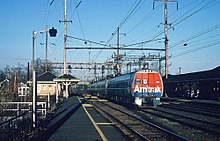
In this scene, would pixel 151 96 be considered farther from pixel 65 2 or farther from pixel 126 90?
pixel 65 2

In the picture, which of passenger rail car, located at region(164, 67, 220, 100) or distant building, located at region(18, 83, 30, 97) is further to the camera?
passenger rail car, located at region(164, 67, 220, 100)

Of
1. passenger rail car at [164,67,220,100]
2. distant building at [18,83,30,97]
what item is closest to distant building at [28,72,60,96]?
passenger rail car at [164,67,220,100]

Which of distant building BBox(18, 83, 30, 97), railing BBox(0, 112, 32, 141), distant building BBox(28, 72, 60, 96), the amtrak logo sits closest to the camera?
railing BBox(0, 112, 32, 141)

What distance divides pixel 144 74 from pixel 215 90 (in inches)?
575

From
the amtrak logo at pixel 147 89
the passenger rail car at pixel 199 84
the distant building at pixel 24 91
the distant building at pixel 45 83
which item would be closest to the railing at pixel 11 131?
the amtrak logo at pixel 147 89

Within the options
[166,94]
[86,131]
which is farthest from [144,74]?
[166,94]

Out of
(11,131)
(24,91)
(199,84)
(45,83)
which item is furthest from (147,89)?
(45,83)

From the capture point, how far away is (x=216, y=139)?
42.4ft

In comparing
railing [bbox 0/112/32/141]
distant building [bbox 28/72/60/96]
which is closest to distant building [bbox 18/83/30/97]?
railing [bbox 0/112/32/141]

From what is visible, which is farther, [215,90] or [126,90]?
[215,90]

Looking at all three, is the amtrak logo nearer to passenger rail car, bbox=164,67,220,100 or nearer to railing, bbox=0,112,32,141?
passenger rail car, bbox=164,67,220,100

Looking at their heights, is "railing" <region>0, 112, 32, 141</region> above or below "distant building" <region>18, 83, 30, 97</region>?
below

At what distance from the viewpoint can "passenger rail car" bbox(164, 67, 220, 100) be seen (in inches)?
1508

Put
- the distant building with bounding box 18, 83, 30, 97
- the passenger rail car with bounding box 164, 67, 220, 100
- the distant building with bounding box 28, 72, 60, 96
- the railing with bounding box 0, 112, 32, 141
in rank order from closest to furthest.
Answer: the railing with bounding box 0, 112, 32, 141 → the distant building with bounding box 18, 83, 30, 97 → the passenger rail car with bounding box 164, 67, 220, 100 → the distant building with bounding box 28, 72, 60, 96
